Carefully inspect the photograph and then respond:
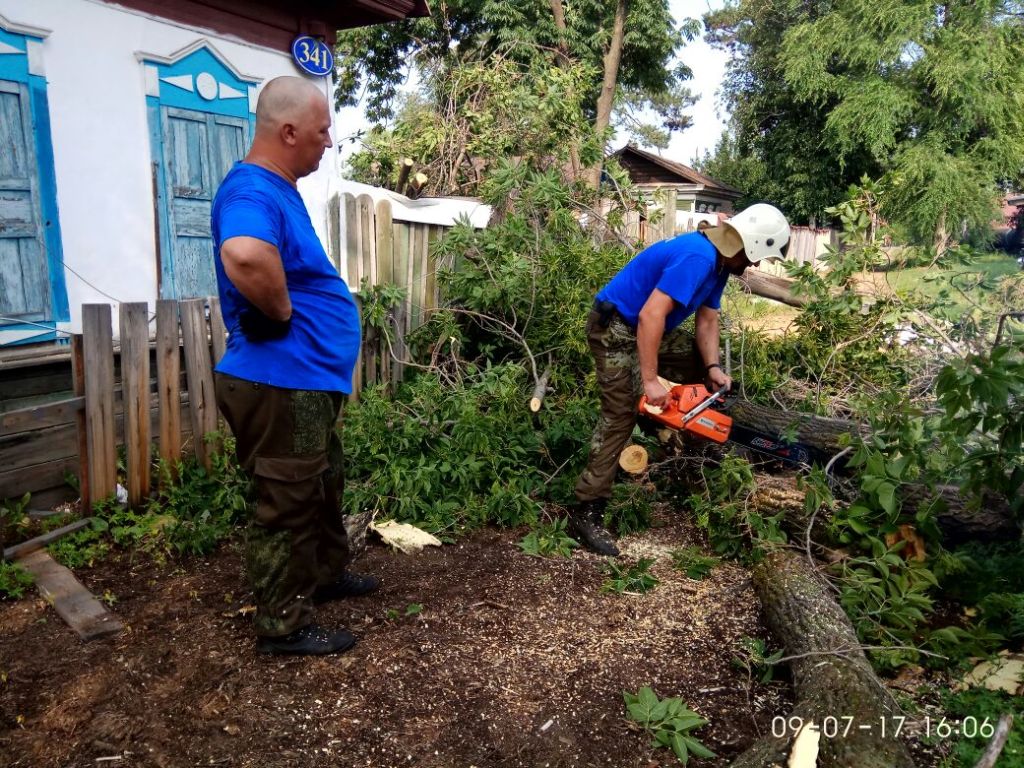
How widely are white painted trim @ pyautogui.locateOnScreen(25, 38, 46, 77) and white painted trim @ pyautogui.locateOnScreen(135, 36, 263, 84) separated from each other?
2.35 ft

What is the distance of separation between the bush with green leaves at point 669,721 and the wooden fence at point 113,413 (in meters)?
2.80

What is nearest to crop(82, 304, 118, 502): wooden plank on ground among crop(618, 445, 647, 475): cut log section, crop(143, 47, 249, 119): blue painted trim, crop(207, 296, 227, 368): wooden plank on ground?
crop(207, 296, 227, 368): wooden plank on ground

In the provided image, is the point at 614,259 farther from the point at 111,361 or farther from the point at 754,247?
the point at 111,361

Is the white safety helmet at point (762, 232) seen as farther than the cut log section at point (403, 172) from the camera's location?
No

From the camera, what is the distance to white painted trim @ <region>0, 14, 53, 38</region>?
4684mm

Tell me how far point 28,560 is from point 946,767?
3.81 metres

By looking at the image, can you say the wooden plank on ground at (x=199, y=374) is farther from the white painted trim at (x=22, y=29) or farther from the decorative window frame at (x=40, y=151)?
the white painted trim at (x=22, y=29)

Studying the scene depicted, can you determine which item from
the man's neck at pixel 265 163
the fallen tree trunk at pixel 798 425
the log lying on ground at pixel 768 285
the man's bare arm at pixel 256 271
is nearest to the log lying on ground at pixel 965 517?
the fallen tree trunk at pixel 798 425

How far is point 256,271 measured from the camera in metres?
2.32

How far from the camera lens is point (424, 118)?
27.3 feet

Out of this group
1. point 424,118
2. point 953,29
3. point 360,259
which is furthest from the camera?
point 953,29

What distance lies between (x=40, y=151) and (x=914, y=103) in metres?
26.6

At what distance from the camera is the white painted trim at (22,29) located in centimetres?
468

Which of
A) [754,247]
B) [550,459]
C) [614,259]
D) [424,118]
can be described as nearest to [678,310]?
[754,247]
